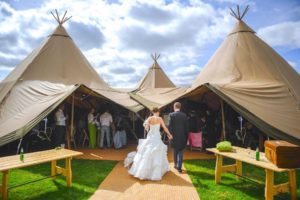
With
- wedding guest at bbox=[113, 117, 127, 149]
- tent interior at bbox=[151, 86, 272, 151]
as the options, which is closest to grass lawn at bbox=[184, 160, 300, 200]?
tent interior at bbox=[151, 86, 272, 151]

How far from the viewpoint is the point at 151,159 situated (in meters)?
5.93

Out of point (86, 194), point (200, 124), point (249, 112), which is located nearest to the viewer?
point (86, 194)

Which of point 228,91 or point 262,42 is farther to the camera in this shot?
point 262,42

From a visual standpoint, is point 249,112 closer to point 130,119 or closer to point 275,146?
point 275,146

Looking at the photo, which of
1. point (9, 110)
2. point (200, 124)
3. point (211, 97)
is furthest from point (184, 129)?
point (9, 110)

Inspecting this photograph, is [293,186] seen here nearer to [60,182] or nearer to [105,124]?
[60,182]

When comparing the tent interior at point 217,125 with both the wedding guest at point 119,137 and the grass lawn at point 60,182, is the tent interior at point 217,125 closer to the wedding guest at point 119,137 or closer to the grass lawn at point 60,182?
the wedding guest at point 119,137

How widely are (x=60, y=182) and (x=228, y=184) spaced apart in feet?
10.7

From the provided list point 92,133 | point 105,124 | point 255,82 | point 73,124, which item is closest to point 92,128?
point 92,133

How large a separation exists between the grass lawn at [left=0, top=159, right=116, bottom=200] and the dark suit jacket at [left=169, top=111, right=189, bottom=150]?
1.72m

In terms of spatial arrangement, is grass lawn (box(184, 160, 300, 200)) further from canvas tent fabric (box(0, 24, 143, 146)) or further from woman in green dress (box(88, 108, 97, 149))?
woman in green dress (box(88, 108, 97, 149))

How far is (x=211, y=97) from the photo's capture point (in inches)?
414

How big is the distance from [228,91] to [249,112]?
1023 mm

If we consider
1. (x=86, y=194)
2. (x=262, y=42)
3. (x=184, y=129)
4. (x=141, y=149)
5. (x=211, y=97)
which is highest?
(x=262, y=42)
